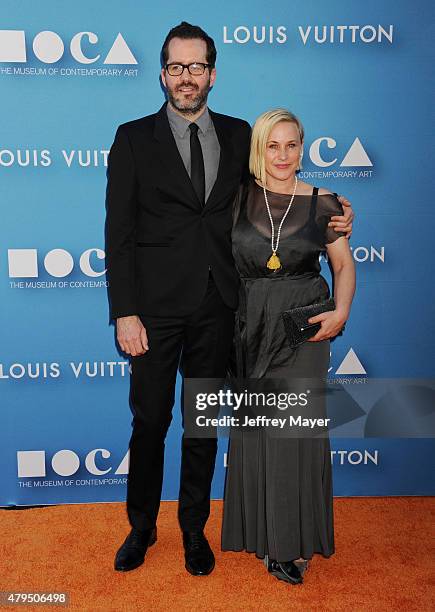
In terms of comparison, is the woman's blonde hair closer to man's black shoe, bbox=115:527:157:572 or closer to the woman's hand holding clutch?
the woman's hand holding clutch

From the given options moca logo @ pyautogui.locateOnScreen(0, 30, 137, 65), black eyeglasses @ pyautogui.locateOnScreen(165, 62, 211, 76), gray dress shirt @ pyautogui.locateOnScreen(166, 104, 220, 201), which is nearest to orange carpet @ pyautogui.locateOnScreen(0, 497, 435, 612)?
gray dress shirt @ pyautogui.locateOnScreen(166, 104, 220, 201)

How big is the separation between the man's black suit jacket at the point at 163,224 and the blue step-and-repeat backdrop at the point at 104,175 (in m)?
0.51

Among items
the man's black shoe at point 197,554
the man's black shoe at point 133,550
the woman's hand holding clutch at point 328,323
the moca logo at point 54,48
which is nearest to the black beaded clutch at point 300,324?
the woman's hand holding clutch at point 328,323

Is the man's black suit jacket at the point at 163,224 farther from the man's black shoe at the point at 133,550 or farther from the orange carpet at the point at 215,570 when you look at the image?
the orange carpet at the point at 215,570

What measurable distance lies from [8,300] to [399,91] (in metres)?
2.10

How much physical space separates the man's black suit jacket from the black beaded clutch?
25 centimetres

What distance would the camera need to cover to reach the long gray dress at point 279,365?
2.48m

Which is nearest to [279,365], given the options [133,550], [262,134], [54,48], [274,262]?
[274,262]

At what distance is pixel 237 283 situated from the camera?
8.53 ft

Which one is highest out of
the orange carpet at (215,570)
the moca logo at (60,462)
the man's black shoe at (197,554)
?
the moca logo at (60,462)

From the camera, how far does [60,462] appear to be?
3.29 meters

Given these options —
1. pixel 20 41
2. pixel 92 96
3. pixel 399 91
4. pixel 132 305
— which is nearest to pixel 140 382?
pixel 132 305

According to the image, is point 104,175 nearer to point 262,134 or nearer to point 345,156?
point 262,134

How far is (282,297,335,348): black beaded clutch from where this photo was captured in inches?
97.2
